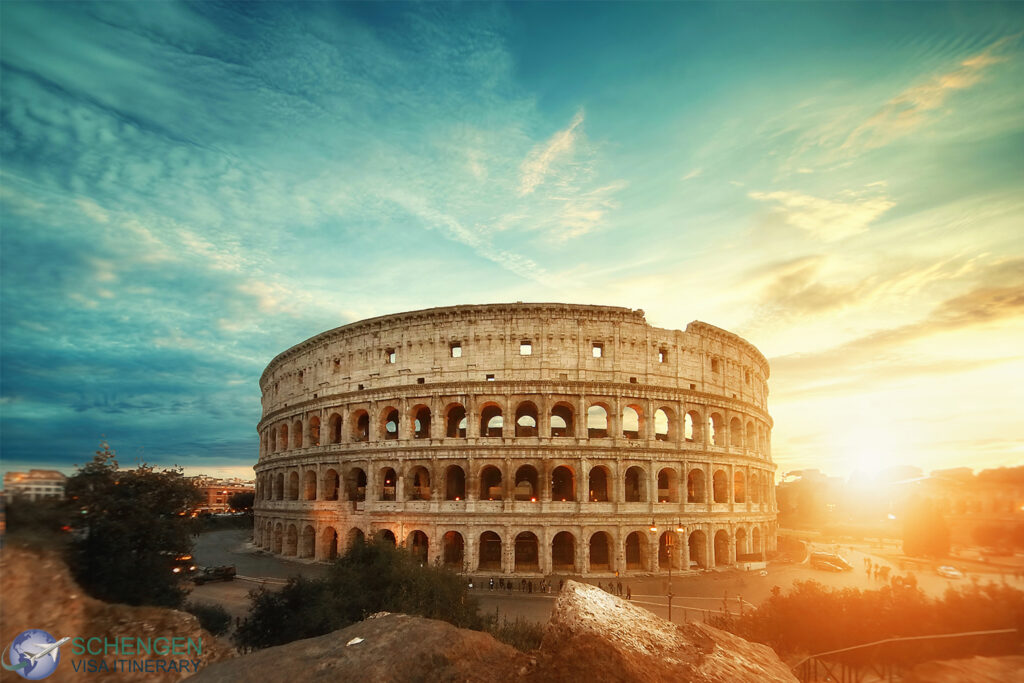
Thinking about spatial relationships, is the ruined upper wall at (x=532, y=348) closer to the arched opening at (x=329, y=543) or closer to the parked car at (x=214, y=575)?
the arched opening at (x=329, y=543)

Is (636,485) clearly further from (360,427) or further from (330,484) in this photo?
(330,484)

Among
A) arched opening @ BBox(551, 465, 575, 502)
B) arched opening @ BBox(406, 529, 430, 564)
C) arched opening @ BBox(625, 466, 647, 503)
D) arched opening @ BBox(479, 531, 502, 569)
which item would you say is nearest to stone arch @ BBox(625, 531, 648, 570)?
arched opening @ BBox(625, 466, 647, 503)

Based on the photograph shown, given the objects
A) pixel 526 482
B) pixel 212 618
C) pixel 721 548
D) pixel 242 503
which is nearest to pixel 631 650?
pixel 212 618

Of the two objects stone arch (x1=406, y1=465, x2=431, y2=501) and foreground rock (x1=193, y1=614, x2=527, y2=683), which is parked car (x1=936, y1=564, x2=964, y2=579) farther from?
foreground rock (x1=193, y1=614, x2=527, y2=683)

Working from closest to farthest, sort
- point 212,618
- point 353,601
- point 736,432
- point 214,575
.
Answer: point 353,601
point 212,618
point 214,575
point 736,432

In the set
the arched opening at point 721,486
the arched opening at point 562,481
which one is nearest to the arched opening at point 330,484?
the arched opening at point 562,481
